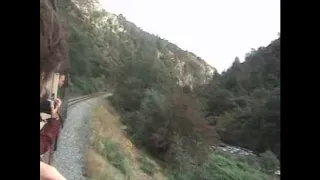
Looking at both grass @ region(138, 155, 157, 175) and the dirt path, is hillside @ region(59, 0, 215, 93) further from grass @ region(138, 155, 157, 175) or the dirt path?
grass @ region(138, 155, 157, 175)

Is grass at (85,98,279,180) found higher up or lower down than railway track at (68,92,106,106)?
lower down

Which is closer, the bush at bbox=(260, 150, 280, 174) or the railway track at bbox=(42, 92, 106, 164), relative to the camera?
the bush at bbox=(260, 150, 280, 174)

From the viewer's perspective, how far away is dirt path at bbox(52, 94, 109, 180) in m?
1.54

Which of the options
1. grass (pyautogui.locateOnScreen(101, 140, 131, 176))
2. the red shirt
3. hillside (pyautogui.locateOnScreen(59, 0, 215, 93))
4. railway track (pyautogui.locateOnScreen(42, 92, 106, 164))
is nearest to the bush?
hillside (pyautogui.locateOnScreen(59, 0, 215, 93))

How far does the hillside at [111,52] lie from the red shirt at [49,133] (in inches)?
6.2

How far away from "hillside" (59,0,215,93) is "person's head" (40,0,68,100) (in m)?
0.04

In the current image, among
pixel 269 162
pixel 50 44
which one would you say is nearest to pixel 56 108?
pixel 50 44

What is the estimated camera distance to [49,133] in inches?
61.9

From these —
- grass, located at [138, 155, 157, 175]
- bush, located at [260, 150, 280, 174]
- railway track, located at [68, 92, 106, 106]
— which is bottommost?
grass, located at [138, 155, 157, 175]

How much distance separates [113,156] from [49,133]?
0.89ft

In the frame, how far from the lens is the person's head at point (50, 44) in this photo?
1562 millimetres

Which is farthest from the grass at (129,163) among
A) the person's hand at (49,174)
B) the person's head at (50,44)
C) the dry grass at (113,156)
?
the person's head at (50,44)
